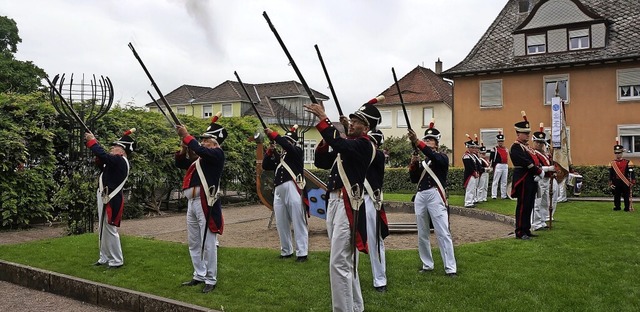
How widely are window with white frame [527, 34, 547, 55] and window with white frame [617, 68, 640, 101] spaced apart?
13.1ft

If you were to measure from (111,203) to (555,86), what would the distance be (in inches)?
1009

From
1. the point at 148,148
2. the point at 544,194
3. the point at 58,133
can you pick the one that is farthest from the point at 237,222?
the point at 544,194

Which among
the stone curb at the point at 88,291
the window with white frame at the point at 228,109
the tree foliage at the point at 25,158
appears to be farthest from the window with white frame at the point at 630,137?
the window with white frame at the point at 228,109

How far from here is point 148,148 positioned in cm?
1800

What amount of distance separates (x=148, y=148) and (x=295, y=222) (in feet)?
32.4

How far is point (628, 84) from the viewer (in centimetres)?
2697

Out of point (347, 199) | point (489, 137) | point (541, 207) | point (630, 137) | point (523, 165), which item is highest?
point (489, 137)

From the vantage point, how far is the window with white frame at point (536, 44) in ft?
96.9

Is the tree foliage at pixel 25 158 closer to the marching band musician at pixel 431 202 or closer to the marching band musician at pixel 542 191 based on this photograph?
the marching band musician at pixel 431 202

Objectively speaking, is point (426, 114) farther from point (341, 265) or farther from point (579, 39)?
point (341, 265)

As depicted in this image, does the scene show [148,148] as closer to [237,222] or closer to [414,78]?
[237,222]

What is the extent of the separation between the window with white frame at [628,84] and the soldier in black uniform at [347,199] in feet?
82.8

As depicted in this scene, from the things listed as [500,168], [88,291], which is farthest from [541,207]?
[88,291]

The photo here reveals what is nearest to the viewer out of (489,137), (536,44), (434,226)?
(434,226)
